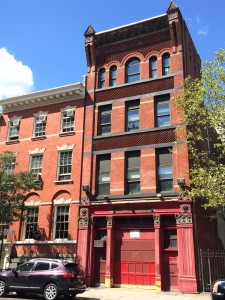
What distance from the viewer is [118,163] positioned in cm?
2164

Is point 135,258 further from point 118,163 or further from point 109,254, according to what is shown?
point 118,163

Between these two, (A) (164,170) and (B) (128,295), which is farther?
(A) (164,170)

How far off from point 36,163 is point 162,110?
10.2 metres

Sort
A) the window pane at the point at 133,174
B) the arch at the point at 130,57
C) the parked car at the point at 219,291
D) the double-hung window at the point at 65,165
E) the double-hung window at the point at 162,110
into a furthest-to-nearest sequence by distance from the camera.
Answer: the arch at the point at 130,57, the double-hung window at the point at 65,165, the double-hung window at the point at 162,110, the window pane at the point at 133,174, the parked car at the point at 219,291

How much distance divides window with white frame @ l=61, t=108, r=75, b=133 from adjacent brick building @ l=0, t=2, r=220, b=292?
84mm

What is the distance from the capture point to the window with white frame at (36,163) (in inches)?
956

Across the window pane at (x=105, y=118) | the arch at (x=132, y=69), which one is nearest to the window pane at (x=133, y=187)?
the window pane at (x=105, y=118)

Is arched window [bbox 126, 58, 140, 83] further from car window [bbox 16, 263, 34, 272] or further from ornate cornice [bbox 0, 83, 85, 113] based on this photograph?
car window [bbox 16, 263, 34, 272]

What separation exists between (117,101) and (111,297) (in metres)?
12.9

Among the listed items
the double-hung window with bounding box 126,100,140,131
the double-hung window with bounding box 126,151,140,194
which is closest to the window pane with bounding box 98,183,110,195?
the double-hung window with bounding box 126,151,140,194

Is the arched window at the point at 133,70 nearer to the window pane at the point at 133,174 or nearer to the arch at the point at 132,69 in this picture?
the arch at the point at 132,69

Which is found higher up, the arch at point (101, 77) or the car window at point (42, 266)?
the arch at point (101, 77)

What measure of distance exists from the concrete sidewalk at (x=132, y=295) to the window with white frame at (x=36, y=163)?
31.8 feet

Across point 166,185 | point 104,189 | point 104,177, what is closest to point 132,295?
point 166,185
